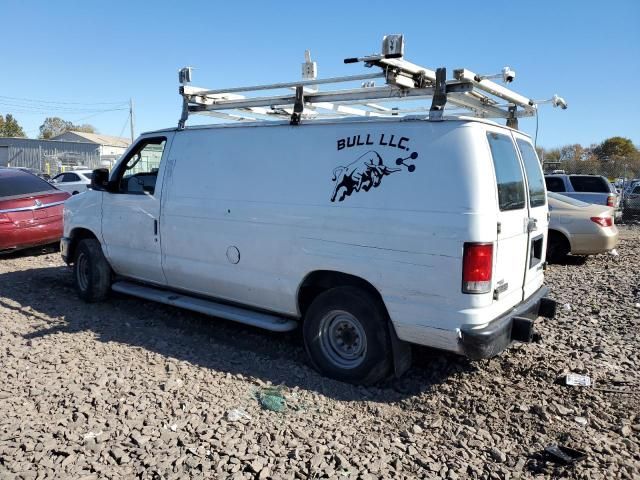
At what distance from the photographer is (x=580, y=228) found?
9.52m

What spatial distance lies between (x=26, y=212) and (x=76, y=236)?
3034 mm

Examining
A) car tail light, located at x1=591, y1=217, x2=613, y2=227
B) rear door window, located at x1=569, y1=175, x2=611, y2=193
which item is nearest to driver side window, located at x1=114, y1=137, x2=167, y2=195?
car tail light, located at x1=591, y1=217, x2=613, y2=227

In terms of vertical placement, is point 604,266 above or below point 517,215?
below

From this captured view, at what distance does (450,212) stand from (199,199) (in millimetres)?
2577

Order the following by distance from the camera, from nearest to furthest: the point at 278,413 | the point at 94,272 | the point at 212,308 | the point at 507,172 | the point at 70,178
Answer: the point at 278,413, the point at 507,172, the point at 212,308, the point at 94,272, the point at 70,178

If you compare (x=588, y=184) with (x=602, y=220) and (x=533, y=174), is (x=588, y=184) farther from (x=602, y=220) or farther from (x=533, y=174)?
(x=533, y=174)

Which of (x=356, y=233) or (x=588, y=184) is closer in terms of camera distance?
(x=356, y=233)

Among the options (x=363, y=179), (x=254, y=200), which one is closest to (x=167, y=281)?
(x=254, y=200)

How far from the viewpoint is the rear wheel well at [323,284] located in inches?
161

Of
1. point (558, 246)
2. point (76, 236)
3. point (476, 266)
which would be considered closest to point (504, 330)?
point (476, 266)

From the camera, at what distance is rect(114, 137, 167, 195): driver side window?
18.6 ft

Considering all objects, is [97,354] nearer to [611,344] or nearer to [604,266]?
[611,344]

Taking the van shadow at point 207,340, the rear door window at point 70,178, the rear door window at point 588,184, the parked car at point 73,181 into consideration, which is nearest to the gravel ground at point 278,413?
the van shadow at point 207,340

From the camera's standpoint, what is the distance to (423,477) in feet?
9.93
